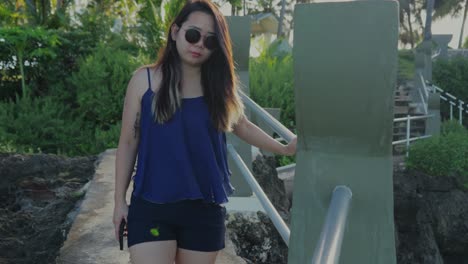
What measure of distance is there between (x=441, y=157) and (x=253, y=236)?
7.17 metres

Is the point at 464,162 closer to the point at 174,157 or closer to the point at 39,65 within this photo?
the point at 39,65

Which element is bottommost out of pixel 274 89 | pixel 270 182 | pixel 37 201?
pixel 270 182

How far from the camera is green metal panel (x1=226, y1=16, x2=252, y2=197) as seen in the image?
3.82 metres

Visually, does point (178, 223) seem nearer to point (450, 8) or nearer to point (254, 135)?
point (254, 135)

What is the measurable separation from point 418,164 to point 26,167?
7.13 metres

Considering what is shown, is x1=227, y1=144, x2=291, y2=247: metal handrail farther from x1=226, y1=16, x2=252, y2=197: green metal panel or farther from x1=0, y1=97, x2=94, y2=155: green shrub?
x1=0, y1=97, x2=94, y2=155: green shrub

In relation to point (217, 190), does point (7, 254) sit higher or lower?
lower

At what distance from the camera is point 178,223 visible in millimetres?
1980

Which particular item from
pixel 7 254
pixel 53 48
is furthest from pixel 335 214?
pixel 53 48

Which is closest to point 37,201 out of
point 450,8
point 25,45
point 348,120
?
point 348,120

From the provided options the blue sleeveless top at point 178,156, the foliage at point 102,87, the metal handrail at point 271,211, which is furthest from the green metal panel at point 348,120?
the foliage at point 102,87

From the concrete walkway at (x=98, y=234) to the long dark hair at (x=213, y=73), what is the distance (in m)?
1.24

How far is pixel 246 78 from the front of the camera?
13.7ft

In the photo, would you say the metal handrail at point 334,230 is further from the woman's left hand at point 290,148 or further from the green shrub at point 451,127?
the green shrub at point 451,127
